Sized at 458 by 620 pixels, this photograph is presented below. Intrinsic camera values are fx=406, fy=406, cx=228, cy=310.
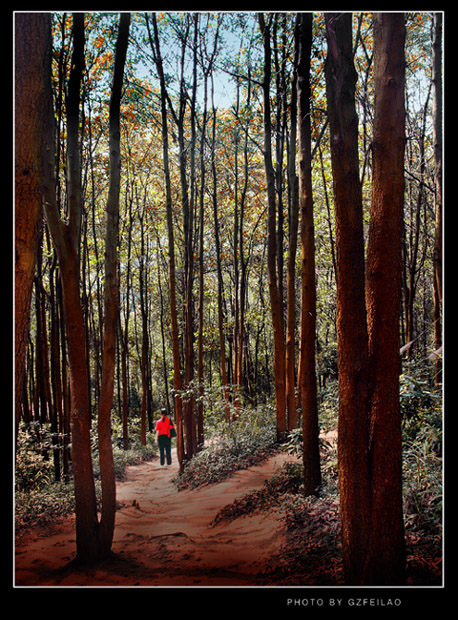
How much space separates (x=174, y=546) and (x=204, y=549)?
1.03 ft

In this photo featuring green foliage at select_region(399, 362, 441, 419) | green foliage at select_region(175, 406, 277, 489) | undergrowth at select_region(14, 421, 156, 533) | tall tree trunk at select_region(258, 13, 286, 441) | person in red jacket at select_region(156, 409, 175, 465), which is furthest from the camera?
person in red jacket at select_region(156, 409, 175, 465)

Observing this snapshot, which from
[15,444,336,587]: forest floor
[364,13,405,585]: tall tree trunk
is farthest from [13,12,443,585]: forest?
[15,444,336,587]: forest floor

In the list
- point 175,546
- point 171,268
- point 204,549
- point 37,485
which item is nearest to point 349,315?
point 204,549

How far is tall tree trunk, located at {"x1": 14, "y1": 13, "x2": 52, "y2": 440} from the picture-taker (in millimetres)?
2131

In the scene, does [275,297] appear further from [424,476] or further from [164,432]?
[164,432]

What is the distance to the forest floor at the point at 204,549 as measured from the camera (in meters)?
2.63

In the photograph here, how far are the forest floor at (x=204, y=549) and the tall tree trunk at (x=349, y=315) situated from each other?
1.54ft

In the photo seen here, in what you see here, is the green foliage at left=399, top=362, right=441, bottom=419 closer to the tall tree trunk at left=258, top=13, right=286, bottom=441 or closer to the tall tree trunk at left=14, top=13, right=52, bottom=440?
the tall tree trunk at left=258, top=13, right=286, bottom=441

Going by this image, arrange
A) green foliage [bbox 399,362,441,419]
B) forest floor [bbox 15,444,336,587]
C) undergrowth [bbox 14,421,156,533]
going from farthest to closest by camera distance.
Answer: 1. undergrowth [bbox 14,421,156,533]
2. green foliage [bbox 399,362,441,419]
3. forest floor [bbox 15,444,336,587]

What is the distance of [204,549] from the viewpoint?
139 inches

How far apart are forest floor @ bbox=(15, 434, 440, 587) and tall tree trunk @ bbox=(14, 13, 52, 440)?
5.25 feet
